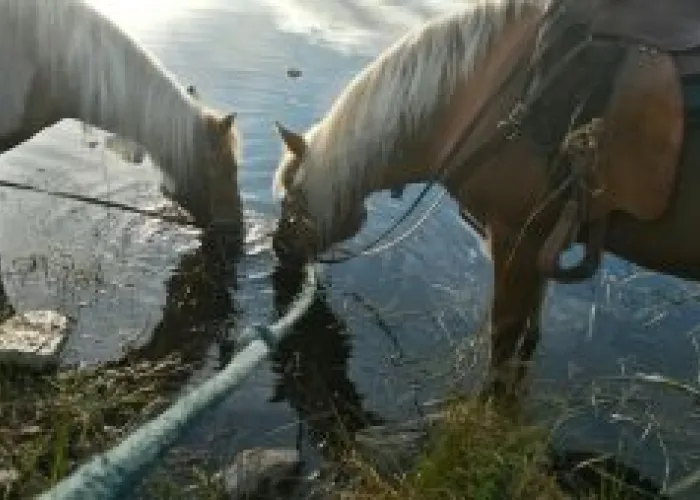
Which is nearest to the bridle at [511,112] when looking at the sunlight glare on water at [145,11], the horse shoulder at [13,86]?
the horse shoulder at [13,86]

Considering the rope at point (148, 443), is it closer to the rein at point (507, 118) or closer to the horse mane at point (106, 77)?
the rein at point (507, 118)

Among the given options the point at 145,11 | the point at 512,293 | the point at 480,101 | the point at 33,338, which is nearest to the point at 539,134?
the point at 480,101

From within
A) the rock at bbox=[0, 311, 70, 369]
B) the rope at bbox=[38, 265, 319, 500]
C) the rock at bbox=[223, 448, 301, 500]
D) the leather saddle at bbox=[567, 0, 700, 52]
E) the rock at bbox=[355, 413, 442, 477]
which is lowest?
the rock at bbox=[223, 448, 301, 500]

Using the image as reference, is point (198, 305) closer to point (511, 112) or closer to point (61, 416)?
point (61, 416)

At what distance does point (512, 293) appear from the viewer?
399cm

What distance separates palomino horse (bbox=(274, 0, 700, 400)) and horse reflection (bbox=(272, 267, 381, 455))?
2.55 ft

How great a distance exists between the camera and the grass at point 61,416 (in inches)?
113

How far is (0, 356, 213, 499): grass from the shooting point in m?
2.87

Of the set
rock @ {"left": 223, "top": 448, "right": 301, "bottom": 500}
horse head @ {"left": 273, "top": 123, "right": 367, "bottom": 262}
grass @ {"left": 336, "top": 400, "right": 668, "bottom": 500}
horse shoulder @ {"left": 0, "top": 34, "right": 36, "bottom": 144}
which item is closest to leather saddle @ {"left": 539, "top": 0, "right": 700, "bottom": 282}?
grass @ {"left": 336, "top": 400, "right": 668, "bottom": 500}

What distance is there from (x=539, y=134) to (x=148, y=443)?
1984 millimetres

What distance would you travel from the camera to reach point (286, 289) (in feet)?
17.6

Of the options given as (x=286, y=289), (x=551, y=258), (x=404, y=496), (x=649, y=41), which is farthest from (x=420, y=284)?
(x=404, y=496)

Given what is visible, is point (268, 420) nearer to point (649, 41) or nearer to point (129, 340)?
point (129, 340)

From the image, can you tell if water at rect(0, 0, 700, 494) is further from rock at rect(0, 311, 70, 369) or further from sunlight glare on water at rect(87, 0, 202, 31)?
sunlight glare on water at rect(87, 0, 202, 31)
